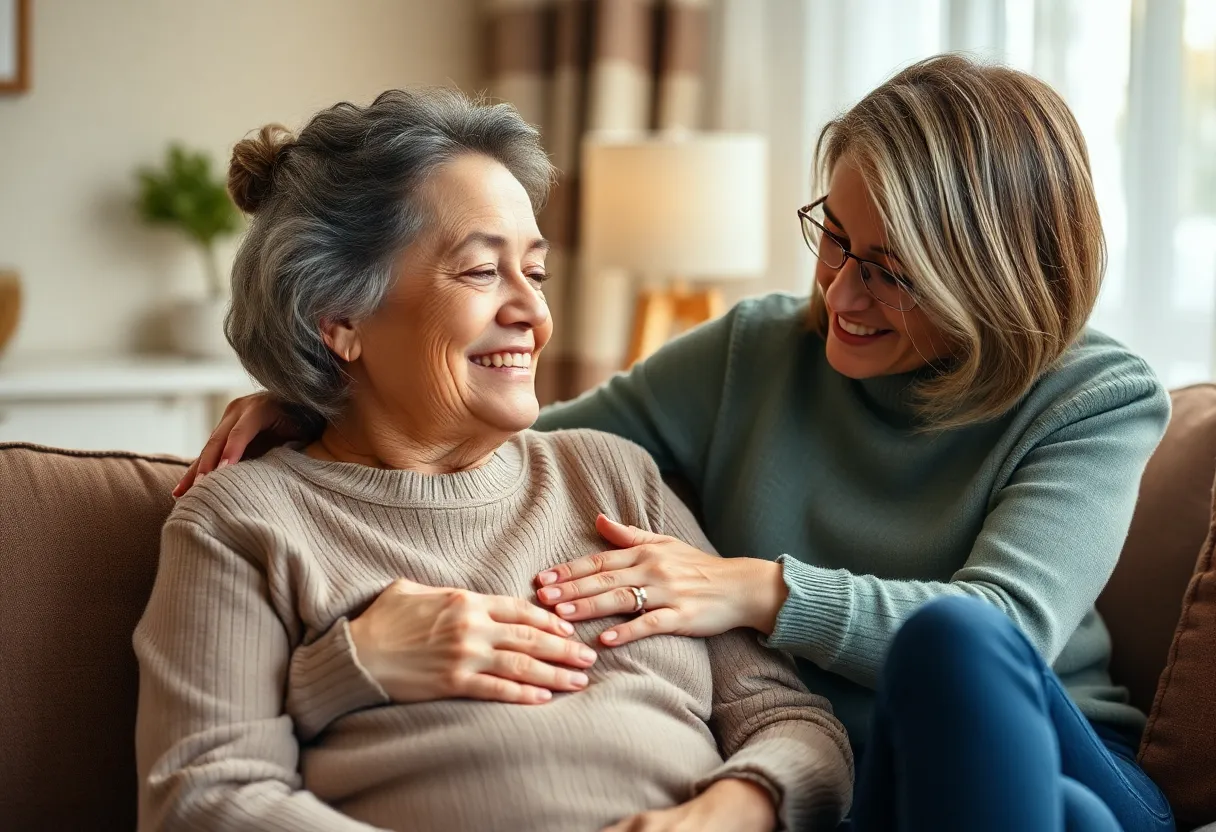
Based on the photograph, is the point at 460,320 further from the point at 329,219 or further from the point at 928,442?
the point at 928,442

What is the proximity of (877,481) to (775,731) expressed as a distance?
1.42ft

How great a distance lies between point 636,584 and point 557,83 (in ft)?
9.43

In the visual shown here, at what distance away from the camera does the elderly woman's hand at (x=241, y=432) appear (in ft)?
5.01

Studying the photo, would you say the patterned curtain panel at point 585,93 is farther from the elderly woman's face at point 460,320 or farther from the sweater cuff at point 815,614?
the sweater cuff at point 815,614

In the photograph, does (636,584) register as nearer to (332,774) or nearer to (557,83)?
(332,774)

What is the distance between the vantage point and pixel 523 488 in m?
1.56

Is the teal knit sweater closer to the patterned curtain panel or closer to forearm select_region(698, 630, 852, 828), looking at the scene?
forearm select_region(698, 630, 852, 828)

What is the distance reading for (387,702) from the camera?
1333 mm

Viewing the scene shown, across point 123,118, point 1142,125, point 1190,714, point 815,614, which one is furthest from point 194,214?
point 1190,714

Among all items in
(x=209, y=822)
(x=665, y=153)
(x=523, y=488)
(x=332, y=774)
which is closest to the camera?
(x=209, y=822)

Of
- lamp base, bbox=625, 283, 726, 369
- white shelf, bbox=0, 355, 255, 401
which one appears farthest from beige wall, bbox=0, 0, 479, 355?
lamp base, bbox=625, 283, 726, 369

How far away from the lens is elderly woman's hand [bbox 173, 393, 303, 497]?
153cm

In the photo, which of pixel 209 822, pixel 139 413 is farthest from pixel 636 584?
pixel 139 413

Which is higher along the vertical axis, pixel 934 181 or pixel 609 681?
pixel 934 181
